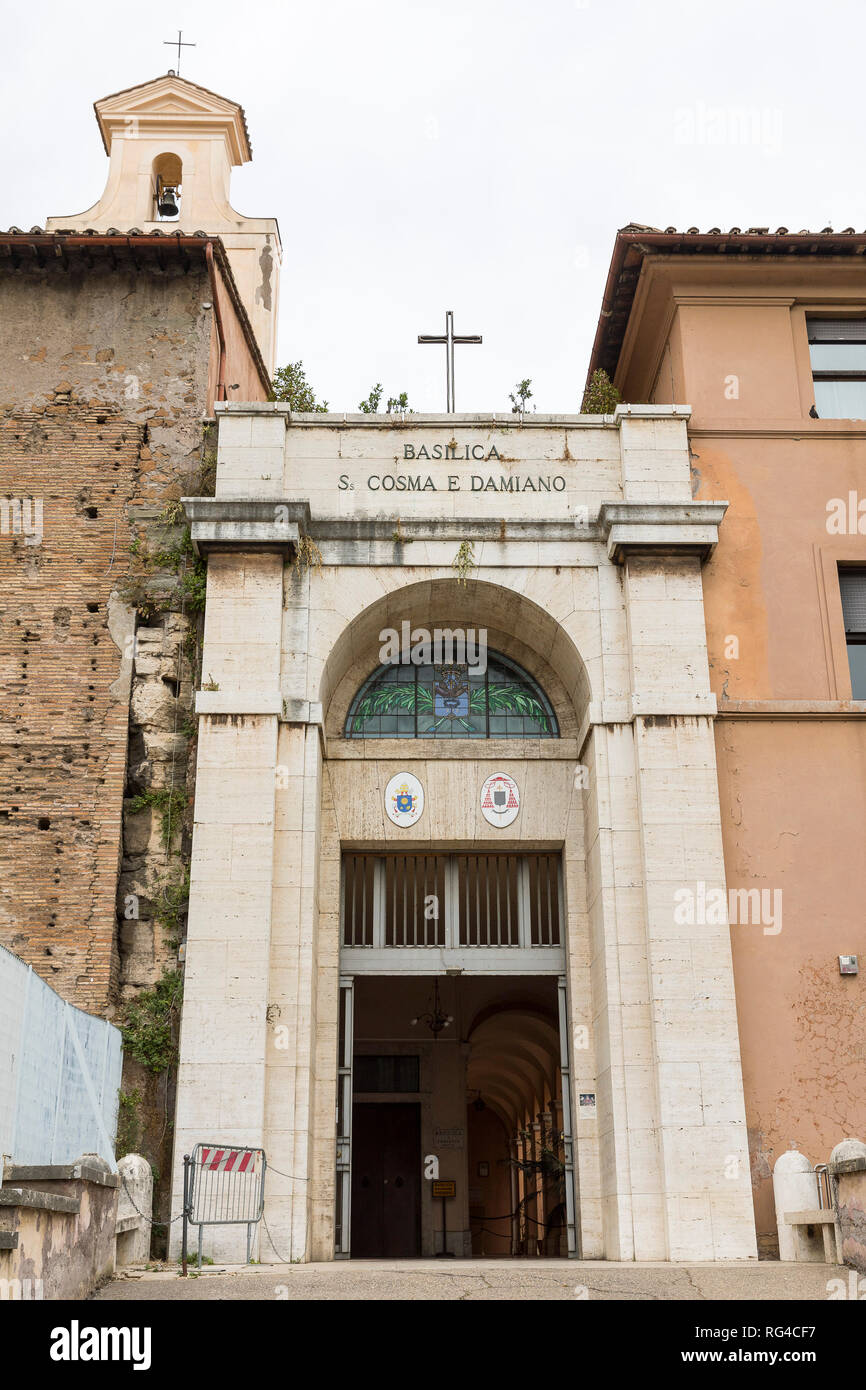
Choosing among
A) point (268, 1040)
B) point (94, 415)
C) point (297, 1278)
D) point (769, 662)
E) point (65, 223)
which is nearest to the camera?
point (297, 1278)

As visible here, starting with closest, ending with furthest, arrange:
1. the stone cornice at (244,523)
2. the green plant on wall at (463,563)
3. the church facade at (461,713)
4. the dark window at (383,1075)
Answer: the church facade at (461,713) < the stone cornice at (244,523) < the green plant on wall at (463,563) < the dark window at (383,1075)

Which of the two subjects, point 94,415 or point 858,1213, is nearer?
point 858,1213

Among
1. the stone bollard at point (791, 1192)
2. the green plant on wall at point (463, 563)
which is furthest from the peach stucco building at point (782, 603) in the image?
the green plant on wall at point (463, 563)

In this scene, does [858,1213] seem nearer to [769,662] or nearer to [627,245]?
[769,662]

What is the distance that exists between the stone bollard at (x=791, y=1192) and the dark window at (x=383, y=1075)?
10801 millimetres

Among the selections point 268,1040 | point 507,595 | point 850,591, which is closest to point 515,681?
point 507,595

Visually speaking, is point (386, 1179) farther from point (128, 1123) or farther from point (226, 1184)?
point (226, 1184)

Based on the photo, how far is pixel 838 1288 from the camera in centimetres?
1022

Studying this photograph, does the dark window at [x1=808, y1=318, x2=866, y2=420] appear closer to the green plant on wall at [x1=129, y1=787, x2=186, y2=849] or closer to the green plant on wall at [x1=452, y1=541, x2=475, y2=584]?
the green plant on wall at [x1=452, y1=541, x2=475, y2=584]

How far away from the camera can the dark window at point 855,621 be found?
1612 cm

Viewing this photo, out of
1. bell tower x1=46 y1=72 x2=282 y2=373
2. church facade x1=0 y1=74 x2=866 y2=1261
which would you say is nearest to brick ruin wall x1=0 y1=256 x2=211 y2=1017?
church facade x1=0 y1=74 x2=866 y2=1261

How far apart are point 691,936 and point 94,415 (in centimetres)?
965

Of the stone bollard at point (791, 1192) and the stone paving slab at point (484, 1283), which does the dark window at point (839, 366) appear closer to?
the stone bollard at point (791, 1192)

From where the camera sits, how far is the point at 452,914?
52.5 ft
